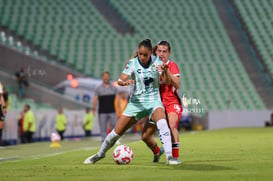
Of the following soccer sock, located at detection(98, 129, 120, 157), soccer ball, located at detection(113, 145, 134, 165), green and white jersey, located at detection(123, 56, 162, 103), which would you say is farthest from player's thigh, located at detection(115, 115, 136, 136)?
soccer ball, located at detection(113, 145, 134, 165)

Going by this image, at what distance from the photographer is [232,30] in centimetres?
4744

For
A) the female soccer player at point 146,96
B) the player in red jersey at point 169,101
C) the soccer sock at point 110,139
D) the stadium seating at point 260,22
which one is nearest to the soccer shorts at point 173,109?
the player in red jersey at point 169,101

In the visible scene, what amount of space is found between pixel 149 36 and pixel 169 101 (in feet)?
107

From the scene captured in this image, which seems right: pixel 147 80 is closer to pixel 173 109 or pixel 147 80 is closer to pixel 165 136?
pixel 165 136

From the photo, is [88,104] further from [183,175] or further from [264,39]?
[183,175]

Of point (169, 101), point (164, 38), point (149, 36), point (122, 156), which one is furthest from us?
point (149, 36)

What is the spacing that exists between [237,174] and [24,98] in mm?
22439

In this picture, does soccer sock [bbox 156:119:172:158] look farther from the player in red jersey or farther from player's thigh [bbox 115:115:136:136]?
the player in red jersey

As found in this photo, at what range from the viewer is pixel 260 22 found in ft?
156

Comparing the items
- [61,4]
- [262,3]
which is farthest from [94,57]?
[262,3]

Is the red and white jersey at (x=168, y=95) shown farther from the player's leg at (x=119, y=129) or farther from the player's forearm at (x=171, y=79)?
the player's leg at (x=119, y=129)

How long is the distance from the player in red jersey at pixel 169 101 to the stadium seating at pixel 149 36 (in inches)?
1095

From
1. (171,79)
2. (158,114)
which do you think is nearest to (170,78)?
(171,79)

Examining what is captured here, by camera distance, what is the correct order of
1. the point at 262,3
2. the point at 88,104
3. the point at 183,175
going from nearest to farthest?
the point at 183,175, the point at 88,104, the point at 262,3
